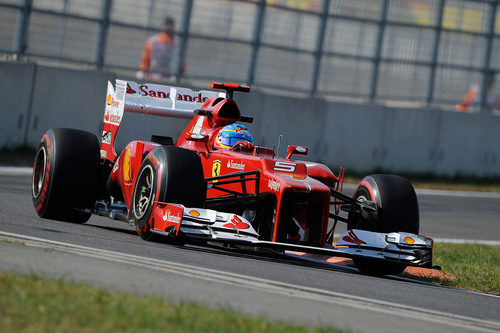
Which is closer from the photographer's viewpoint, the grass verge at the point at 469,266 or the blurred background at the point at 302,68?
the grass verge at the point at 469,266

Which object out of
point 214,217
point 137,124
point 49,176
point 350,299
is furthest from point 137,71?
point 350,299

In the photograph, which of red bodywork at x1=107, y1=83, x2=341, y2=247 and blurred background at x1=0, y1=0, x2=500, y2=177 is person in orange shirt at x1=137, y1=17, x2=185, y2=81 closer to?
blurred background at x1=0, y1=0, x2=500, y2=177

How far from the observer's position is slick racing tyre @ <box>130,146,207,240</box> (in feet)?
30.8

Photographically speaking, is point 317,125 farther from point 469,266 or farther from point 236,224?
point 236,224

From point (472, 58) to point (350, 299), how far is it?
51.6 ft

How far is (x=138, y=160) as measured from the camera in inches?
428

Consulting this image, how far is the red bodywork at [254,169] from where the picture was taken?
9430 mm

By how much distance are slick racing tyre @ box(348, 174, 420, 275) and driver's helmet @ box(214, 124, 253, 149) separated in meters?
1.48

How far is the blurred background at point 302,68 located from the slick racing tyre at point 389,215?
802 cm

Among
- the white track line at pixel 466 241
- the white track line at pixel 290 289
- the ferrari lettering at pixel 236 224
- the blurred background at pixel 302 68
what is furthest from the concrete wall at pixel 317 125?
the white track line at pixel 290 289

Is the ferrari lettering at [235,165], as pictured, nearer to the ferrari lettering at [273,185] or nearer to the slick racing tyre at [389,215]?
the ferrari lettering at [273,185]

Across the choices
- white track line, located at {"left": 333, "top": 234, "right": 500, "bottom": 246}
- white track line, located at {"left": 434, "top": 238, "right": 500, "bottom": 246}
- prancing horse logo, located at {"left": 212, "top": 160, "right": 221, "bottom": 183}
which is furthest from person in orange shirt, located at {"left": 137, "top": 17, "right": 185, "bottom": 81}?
prancing horse logo, located at {"left": 212, "top": 160, "right": 221, "bottom": 183}

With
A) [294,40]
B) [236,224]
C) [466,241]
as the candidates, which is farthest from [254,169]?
[294,40]

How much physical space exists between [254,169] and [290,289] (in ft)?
8.45
